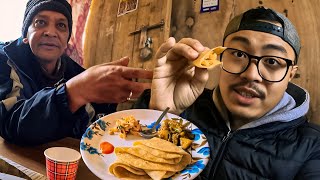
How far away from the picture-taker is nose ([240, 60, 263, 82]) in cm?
87

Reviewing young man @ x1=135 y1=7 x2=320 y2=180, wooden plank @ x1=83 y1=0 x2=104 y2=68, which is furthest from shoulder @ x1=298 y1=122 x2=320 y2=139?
wooden plank @ x1=83 y1=0 x2=104 y2=68

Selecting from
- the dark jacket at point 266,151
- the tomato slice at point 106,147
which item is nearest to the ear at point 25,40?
the tomato slice at point 106,147

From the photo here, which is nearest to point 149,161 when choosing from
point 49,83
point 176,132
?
point 176,132

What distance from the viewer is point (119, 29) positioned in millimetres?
1575

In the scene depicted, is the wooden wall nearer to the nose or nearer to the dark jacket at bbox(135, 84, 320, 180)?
the dark jacket at bbox(135, 84, 320, 180)

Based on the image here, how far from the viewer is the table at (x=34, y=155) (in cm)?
85

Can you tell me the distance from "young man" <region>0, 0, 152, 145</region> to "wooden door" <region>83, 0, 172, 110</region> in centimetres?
14

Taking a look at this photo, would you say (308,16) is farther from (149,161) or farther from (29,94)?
(29,94)

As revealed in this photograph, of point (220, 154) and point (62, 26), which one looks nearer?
point (220, 154)

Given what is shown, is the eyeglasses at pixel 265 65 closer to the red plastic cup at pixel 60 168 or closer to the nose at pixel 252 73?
the nose at pixel 252 73

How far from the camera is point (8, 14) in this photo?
60.2 inches

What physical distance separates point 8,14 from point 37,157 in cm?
102

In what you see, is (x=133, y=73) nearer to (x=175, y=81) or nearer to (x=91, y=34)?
(x=175, y=81)

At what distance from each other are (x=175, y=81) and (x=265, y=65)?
1.09 ft
